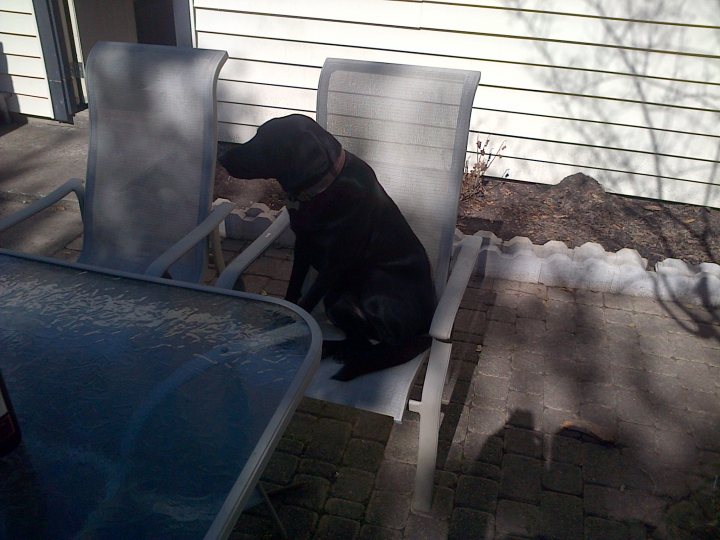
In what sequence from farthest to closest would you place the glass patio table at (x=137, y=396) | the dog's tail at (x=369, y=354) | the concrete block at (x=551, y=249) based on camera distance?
1. the concrete block at (x=551, y=249)
2. the dog's tail at (x=369, y=354)
3. the glass patio table at (x=137, y=396)

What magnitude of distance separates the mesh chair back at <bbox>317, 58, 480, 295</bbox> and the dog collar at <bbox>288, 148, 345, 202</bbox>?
0.41 meters

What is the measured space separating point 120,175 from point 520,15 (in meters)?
2.52

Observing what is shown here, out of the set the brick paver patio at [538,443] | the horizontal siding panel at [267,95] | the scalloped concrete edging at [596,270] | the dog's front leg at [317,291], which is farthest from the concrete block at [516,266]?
the horizontal siding panel at [267,95]

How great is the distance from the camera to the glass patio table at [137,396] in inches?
44.4

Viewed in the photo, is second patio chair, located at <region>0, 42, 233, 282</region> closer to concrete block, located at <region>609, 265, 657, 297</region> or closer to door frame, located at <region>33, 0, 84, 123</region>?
concrete block, located at <region>609, 265, 657, 297</region>

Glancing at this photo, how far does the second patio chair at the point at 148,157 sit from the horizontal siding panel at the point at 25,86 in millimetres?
2789

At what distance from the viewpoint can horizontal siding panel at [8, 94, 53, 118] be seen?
16.3 ft

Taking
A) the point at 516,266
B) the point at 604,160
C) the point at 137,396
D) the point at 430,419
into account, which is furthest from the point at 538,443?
the point at 604,160

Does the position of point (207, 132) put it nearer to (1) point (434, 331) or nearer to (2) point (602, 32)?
(1) point (434, 331)

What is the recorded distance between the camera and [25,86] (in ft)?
16.2

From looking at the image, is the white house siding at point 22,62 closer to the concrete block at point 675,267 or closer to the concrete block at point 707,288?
the concrete block at point 675,267

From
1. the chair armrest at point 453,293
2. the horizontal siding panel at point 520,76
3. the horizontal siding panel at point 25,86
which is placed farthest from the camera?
the horizontal siding panel at point 25,86

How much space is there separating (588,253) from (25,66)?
4211 mm

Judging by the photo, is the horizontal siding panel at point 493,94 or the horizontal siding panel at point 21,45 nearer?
the horizontal siding panel at point 493,94
